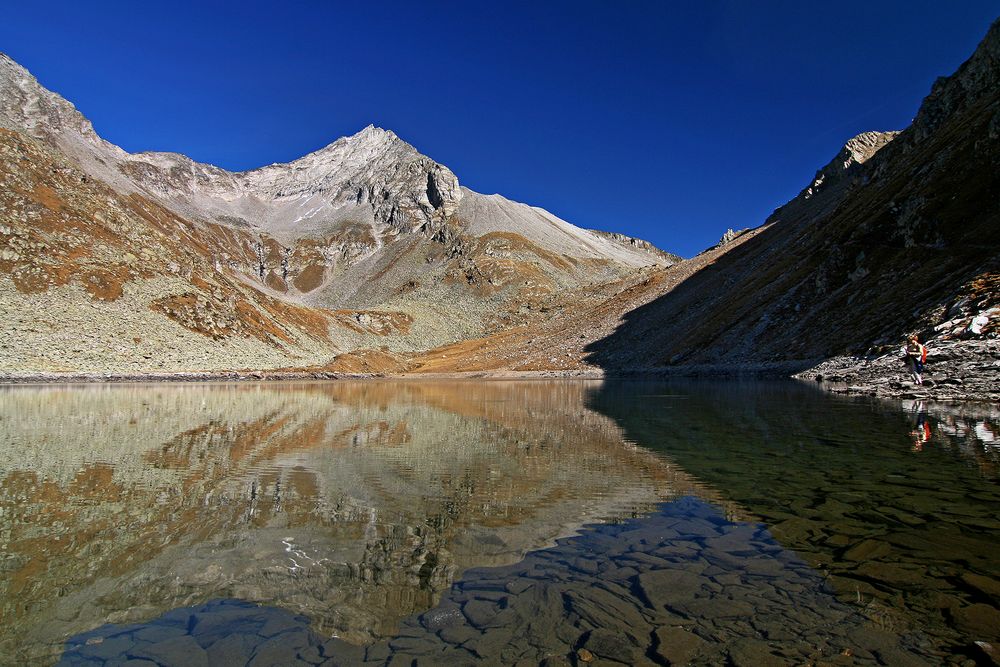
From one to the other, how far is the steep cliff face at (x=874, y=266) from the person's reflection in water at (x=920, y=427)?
1050 cm

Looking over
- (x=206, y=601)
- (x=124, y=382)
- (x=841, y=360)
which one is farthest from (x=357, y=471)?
(x=124, y=382)

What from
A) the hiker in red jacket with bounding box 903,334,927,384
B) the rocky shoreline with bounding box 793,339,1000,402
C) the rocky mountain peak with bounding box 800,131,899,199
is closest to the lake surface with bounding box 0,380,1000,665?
the rocky shoreline with bounding box 793,339,1000,402

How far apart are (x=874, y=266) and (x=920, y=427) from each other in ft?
142

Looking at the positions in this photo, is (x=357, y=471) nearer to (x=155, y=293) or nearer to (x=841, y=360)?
(x=841, y=360)

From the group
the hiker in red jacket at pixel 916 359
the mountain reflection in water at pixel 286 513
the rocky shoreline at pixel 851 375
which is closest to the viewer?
the mountain reflection in water at pixel 286 513

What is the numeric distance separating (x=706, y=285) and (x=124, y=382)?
273 feet

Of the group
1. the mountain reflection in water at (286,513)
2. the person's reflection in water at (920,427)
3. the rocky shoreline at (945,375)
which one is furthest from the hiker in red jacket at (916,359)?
the mountain reflection in water at (286,513)

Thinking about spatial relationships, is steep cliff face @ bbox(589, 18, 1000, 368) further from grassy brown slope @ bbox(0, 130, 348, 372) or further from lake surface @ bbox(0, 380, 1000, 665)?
grassy brown slope @ bbox(0, 130, 348, 372)

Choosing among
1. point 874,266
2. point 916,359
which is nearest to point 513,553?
point 916,359

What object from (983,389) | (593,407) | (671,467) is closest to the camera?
(671,467)

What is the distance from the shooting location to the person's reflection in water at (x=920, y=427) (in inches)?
618

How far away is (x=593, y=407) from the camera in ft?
111

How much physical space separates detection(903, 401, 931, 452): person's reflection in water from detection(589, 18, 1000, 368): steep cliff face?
1050cm

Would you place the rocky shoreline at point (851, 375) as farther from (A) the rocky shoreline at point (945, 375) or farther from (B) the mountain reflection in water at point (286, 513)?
(B) the mountain reflection in water at point (286, 513)
